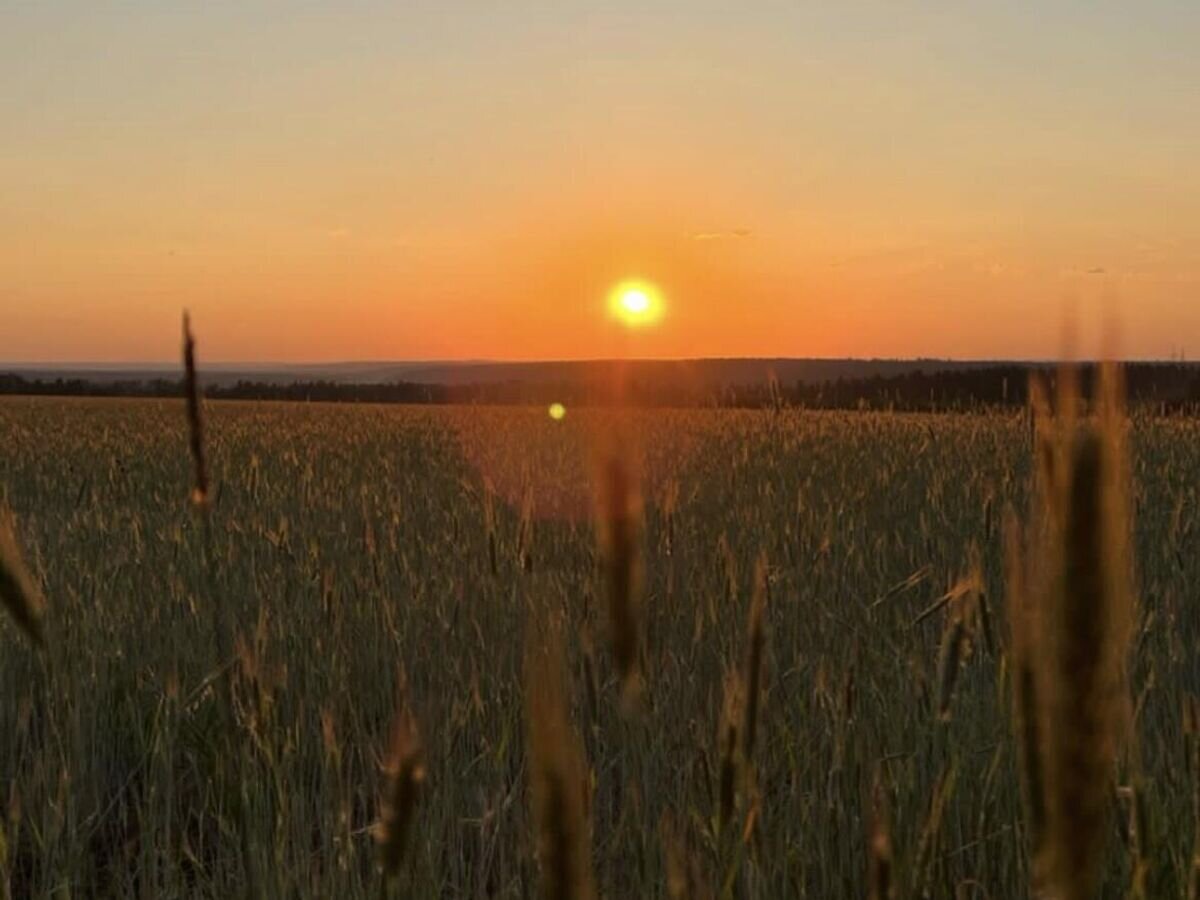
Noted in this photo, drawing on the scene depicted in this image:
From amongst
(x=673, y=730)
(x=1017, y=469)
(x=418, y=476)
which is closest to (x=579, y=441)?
(x=418, y=476)

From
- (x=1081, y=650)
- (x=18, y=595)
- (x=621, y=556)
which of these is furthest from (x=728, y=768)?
(x=18, y=595)

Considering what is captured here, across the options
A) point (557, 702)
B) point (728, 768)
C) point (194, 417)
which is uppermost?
point (194, 417)

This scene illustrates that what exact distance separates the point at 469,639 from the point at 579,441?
23.7ft

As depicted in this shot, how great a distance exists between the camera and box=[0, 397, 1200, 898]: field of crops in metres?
1.21

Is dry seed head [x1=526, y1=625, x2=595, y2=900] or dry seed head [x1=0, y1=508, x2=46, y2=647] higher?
dry seed head [x1=0, y1=508, x2=46, y2=647]

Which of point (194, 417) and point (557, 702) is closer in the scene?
point (557, 702)

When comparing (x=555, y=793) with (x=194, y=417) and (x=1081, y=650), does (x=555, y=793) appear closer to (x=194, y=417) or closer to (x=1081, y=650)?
(x=1081, y=650)

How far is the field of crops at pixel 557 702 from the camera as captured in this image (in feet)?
3.97

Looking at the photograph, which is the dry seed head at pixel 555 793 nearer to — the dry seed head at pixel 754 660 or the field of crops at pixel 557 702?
the field of crops at pixel 557 702

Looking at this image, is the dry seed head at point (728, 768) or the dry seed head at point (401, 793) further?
the dry seed head at point (728, 768)

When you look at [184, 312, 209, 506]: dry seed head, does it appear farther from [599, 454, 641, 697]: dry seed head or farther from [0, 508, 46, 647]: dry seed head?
[599, 454, 641, 697]: dry seed head

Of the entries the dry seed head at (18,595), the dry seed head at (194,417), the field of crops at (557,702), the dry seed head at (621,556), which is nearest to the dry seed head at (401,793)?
the field of crops at (557,702)

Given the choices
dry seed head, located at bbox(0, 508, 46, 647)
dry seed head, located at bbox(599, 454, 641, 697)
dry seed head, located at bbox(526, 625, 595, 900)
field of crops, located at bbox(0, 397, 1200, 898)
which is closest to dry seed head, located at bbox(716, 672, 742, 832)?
field of crops, located at bbox(0, 397, 1200, 898)

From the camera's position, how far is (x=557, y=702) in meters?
0.46
